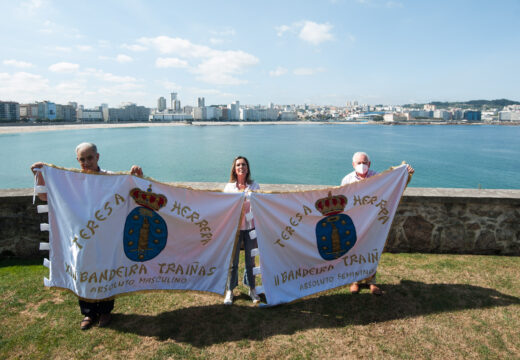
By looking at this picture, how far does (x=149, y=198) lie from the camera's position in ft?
10.8

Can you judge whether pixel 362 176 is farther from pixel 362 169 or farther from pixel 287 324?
pixel 287 324

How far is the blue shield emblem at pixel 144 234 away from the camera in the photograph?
3.24 m

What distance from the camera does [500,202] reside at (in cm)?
461

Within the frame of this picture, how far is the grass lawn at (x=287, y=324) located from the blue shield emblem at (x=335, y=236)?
54 centimetres

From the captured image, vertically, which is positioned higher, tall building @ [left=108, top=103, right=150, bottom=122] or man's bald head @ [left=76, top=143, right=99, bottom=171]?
tall building @ [left=108, top=103, right=150, bottom=122]

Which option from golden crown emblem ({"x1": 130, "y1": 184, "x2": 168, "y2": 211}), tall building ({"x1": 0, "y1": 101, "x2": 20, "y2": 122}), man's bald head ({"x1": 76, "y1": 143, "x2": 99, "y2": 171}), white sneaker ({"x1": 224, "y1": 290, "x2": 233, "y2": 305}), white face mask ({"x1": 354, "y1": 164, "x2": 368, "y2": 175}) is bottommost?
white sneaker ({"x1": 224, "y1": 290, "x2": 233, "y2": 305})

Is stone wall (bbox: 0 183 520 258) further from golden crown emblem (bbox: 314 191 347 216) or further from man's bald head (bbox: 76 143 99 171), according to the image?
man's bald head (bbox: 76 143 99 171)

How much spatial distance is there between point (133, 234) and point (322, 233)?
1993mm

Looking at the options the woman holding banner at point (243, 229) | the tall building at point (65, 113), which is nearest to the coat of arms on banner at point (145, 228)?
the woman holding banner at point (243, 229)

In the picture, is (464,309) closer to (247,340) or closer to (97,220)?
(247,340)

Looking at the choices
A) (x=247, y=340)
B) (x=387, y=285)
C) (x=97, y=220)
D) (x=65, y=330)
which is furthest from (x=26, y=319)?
(x=387, y=285)

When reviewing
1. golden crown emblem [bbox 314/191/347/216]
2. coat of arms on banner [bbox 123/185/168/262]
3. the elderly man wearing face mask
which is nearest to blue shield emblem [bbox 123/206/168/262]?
coat of arms on banner [bbox 123/185/168/262]

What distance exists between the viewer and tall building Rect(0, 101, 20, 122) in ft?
458

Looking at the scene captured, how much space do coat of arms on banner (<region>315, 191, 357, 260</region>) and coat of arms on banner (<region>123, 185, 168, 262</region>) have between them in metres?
1.68
